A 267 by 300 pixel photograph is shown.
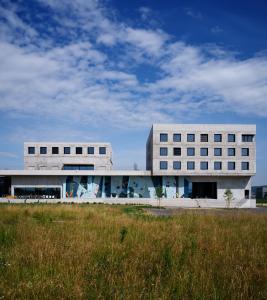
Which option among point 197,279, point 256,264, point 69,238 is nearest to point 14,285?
point 197,279

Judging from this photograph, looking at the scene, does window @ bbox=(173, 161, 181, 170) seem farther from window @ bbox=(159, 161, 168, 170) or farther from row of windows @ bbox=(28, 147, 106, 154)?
row of windows @ bbox=(28, 147, 106, 154)

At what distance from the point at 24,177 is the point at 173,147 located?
89.3 feet

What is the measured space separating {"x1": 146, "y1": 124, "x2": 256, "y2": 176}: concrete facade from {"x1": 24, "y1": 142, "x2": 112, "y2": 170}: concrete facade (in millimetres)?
12701

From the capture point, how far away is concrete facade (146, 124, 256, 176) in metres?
50.2

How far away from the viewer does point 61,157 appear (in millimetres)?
57250

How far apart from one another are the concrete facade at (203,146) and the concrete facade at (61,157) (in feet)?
41.7

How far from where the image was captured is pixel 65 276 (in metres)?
5.02

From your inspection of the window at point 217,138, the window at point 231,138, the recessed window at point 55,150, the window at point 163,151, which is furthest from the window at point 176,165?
the recessed window at point 55,150

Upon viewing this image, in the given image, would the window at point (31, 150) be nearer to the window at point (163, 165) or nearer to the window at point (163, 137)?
the window at point (163, 137)

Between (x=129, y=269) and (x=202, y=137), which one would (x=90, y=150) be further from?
(x=129, y=269)

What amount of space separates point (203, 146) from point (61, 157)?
27.7 metres

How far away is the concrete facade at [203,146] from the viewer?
165 feet

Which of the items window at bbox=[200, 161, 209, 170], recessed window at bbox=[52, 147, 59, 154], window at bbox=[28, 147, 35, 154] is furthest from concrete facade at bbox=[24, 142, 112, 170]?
window at bbox=[200, 161, 209, 170]

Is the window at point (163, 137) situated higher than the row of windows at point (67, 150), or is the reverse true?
the window at point (163, 137)
